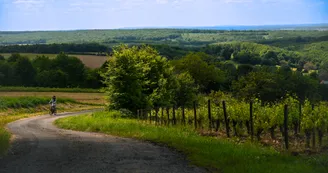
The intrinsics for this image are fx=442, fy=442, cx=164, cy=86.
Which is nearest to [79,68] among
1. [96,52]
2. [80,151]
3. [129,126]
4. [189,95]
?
[96,52]

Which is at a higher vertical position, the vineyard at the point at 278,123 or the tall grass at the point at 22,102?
the vineyard at the point at 278,123

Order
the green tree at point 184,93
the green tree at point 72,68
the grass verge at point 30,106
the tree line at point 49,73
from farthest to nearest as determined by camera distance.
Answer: the green tree at point 72,68, the tree line at point 49,73, the green tree at point 184,93, the grass verge at point 30,106

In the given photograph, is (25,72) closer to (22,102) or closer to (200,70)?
(200,70)

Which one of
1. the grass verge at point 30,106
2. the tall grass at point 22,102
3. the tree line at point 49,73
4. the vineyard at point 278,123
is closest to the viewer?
the vineyard at point 278,123

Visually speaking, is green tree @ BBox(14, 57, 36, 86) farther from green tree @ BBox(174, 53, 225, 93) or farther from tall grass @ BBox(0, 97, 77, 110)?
green tree @ BBox(174, 53, 225, 93)

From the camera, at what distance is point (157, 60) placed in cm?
5319

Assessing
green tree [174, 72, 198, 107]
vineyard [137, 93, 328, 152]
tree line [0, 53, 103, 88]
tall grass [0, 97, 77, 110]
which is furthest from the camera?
tree line [0, 53, 103, 88]

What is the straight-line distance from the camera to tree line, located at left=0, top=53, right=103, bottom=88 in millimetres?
111931

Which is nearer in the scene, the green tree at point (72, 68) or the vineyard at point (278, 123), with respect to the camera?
the vineyard at point (278, 123)

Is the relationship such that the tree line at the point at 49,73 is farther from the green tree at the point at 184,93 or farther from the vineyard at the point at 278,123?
the vineyard at the point at 278,123

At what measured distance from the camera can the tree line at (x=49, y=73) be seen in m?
112

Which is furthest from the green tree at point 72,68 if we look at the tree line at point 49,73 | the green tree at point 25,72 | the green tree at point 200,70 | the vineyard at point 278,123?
the vineyard at point 278,123

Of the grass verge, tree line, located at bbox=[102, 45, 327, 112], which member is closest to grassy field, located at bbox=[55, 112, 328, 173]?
tree line, located at bbox=[102, 45, 327, 112]

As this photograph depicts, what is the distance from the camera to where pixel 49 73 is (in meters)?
113
